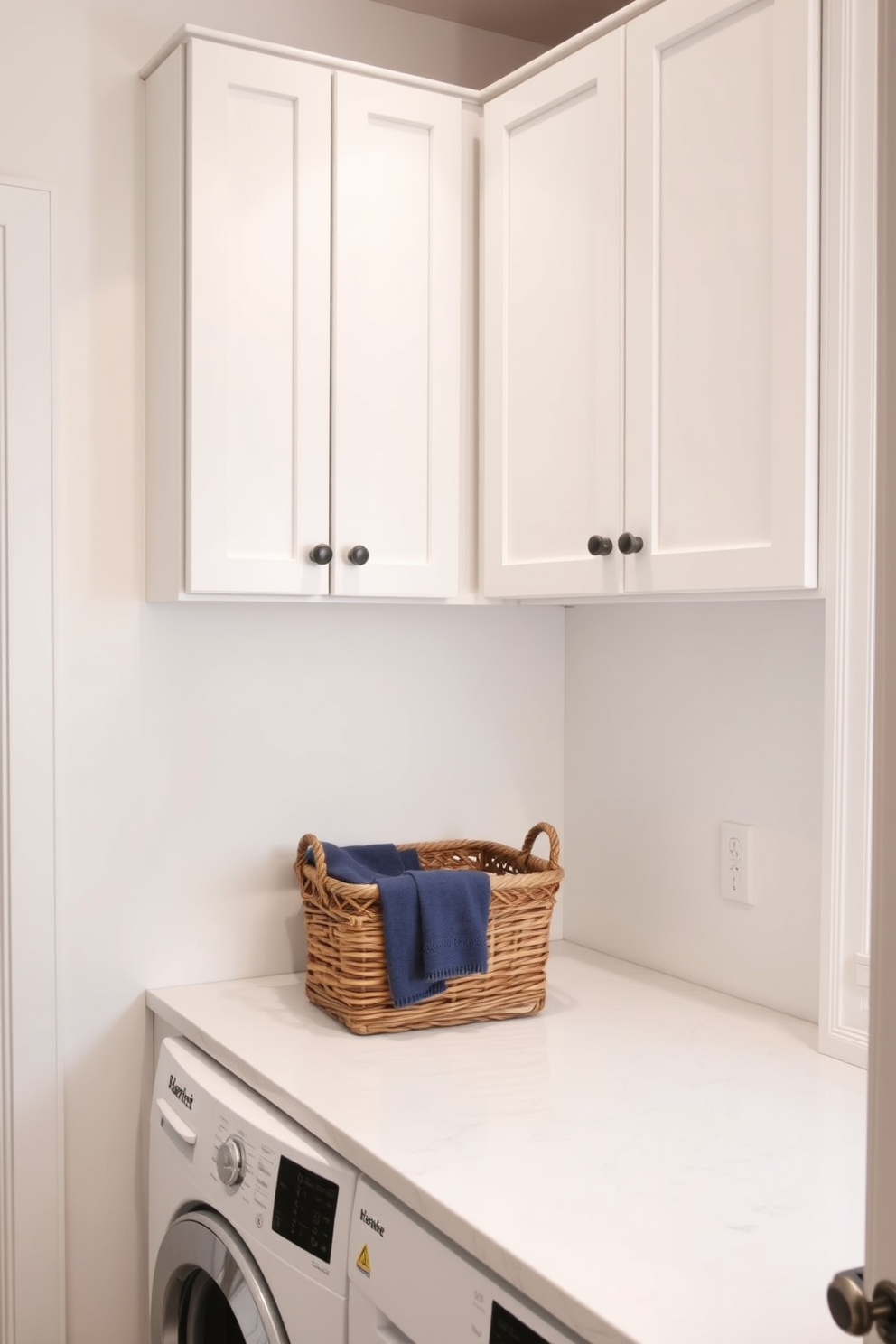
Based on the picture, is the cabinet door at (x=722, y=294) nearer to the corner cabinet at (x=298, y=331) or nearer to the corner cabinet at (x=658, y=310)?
the corner cabinet at (x=658, y=310)

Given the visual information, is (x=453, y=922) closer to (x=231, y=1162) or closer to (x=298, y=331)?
(x=231, y=1162)

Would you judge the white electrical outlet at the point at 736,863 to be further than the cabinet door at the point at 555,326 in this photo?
Yes

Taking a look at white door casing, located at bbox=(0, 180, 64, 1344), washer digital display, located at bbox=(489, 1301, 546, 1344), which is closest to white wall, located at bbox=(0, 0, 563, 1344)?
white door casing, located at bbox=(0, 180, 64, 1344)

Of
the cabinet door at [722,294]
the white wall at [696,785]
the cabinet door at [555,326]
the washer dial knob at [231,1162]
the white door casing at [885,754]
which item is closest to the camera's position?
the white door casing at [885,754]

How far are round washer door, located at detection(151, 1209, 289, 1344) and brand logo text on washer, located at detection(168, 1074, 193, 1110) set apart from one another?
0.47 ft

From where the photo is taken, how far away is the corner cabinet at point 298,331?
5.93 feet

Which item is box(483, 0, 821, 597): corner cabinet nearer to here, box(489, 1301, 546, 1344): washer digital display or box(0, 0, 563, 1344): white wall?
box(0, 0, 563, 1344): white wall

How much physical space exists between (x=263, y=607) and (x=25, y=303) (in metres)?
0.60

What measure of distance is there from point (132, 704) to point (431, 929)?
0.62 metres

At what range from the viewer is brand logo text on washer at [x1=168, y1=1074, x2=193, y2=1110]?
175 centimetres

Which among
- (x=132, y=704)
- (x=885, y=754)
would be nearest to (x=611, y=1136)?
(x=885, y=754)

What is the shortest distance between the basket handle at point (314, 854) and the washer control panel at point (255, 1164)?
0.31 m

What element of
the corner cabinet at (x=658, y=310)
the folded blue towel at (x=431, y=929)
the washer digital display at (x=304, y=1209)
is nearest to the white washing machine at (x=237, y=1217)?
the washer digital display at (x=304, y=1209)

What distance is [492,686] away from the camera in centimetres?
234
